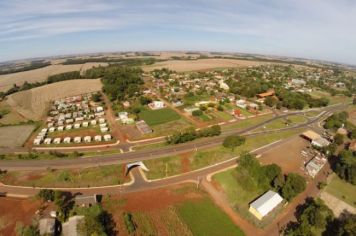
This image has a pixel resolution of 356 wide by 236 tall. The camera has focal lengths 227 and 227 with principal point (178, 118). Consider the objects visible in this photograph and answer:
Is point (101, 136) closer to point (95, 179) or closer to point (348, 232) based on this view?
point (95, 179)

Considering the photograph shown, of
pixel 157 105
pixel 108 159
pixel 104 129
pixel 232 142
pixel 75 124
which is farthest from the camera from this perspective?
pixel 157 105

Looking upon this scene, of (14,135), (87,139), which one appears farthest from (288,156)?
(14,135)

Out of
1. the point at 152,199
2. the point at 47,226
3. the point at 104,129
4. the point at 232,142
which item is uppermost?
the point at 232,142

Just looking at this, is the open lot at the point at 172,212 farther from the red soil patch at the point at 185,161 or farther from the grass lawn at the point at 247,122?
the grass lawn at the point at 247,122

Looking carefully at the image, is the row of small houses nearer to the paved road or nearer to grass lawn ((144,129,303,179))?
the paved road

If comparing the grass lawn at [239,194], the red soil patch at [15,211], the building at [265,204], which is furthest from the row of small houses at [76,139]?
the building at [265,204]

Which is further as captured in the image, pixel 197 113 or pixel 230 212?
pixel 197 113

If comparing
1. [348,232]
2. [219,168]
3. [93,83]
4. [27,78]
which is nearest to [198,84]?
[93,83]

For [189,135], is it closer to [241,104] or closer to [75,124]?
[75,124]
